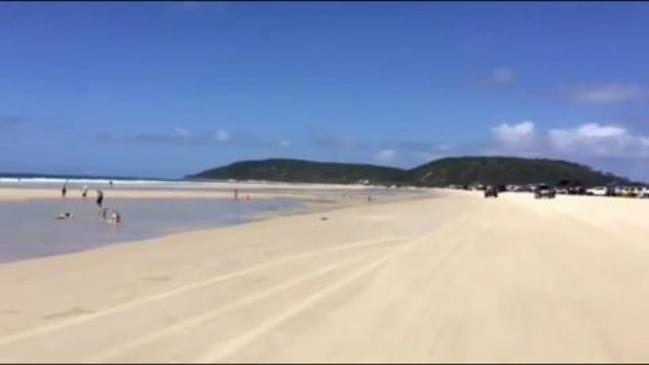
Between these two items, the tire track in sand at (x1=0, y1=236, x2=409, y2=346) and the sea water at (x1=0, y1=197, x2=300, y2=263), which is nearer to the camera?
the tire track in sand at (x1=0, y1=236, x2=409, y2=346)

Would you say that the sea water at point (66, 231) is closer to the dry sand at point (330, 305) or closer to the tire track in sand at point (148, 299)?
the dry sand at point (330, 305)

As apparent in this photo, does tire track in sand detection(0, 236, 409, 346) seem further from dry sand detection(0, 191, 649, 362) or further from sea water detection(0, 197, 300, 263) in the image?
sea water detection(0, 197, 300, 263)

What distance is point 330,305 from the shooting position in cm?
859

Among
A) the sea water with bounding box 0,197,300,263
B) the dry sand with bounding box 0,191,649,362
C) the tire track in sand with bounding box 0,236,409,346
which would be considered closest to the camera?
the dry sand with bounding box 0,191,649,362

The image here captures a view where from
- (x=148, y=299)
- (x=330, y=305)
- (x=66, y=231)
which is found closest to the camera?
(x=330, y=305)

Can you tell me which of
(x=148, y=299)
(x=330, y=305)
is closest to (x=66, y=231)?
(x=148, y=299)

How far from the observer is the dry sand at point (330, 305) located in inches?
257

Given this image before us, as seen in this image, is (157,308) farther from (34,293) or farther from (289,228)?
(289,228)

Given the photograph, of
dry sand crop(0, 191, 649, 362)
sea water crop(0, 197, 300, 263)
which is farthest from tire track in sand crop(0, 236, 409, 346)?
sea water crop(0, 197, 300, 263)

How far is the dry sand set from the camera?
653 cm

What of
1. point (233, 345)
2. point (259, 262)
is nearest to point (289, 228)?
point (259, 262)

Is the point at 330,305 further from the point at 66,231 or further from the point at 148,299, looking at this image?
the point at 66,231

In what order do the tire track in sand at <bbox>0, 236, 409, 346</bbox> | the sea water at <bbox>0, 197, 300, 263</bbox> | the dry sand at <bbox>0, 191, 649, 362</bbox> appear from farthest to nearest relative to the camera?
the sea water at <bbox>0, 197, 300, 263</bbox>
the tire track in sand at <bbox>0, 236, 409, 346</bbox>
the dry sand at <bbox>0, 191, 649, 362</bbox>

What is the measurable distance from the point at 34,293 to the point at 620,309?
7.38 metres
